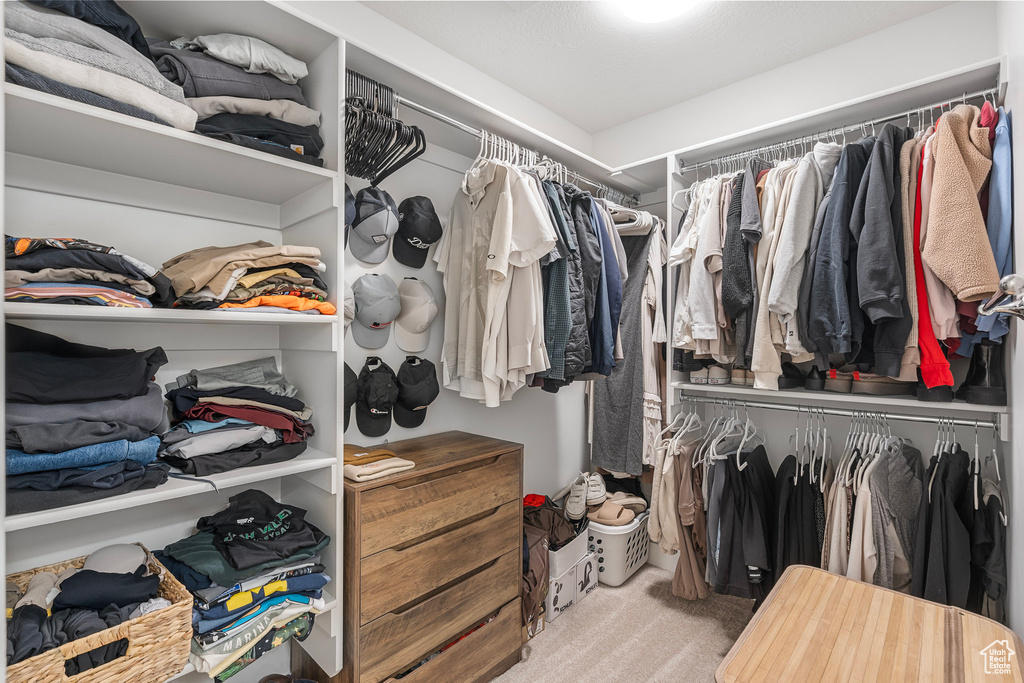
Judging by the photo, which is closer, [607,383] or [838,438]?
[838,438]

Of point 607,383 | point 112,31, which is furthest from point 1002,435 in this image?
point 112,31

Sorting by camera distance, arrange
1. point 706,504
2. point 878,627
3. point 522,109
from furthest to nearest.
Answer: point 522,109 → point 706,504 → point 878,627

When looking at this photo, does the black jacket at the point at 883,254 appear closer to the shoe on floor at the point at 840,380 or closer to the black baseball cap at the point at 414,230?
the shoe on floor at the point at 840,380

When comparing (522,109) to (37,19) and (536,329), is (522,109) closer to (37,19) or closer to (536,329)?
(536,329)

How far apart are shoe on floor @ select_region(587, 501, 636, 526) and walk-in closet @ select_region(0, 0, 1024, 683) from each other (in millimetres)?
27

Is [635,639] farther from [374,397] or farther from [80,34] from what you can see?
[80,34]

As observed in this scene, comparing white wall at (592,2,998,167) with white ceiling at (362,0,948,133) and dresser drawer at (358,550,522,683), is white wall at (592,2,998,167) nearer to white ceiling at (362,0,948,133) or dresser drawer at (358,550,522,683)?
white ceiling at (362,0,948,133)

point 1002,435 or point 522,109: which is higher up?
point 522,109

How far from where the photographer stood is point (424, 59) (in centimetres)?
220

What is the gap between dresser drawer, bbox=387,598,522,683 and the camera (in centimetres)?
167

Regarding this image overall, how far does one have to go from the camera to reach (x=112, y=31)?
120 centimetres

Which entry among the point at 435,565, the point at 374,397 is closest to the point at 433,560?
the point at 435,565

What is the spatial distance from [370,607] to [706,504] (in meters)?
1.49

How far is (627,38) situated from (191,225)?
1.89 metres
